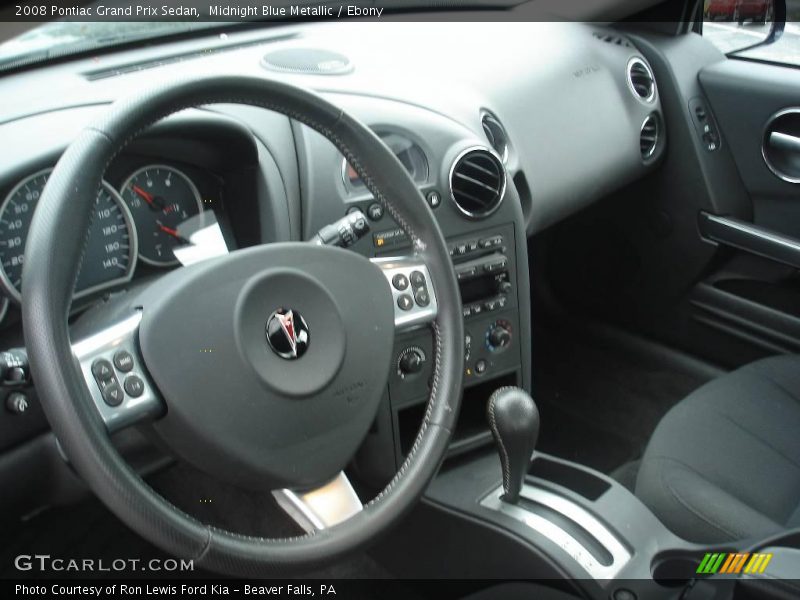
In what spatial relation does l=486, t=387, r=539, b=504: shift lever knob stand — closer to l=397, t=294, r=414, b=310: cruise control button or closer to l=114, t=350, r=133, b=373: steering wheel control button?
l=397, t=294, r=414, b=310: cruise control button

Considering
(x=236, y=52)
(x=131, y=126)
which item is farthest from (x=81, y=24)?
(x=131, y=126)

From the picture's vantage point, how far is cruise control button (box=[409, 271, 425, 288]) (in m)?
1.25

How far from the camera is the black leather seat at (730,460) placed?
5.05ft

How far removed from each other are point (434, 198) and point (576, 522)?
0.62 m

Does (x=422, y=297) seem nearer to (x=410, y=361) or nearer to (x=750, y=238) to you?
(x=410, y=361)

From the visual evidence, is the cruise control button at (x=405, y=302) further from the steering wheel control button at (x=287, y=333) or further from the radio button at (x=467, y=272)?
the radio button at (x=467, y=272)

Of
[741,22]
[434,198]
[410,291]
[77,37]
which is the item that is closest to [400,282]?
[410,291]

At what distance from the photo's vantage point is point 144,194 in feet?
4.32

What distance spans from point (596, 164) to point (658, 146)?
271 mm

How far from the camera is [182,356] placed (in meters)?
0.99

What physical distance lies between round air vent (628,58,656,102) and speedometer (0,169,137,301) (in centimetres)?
151

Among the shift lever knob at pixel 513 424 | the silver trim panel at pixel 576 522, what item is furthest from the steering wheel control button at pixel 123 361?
the silver trim panel at pixel 576 522

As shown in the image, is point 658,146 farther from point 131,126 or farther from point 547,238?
point 131,126

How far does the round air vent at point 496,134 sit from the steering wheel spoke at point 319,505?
3.27ft
